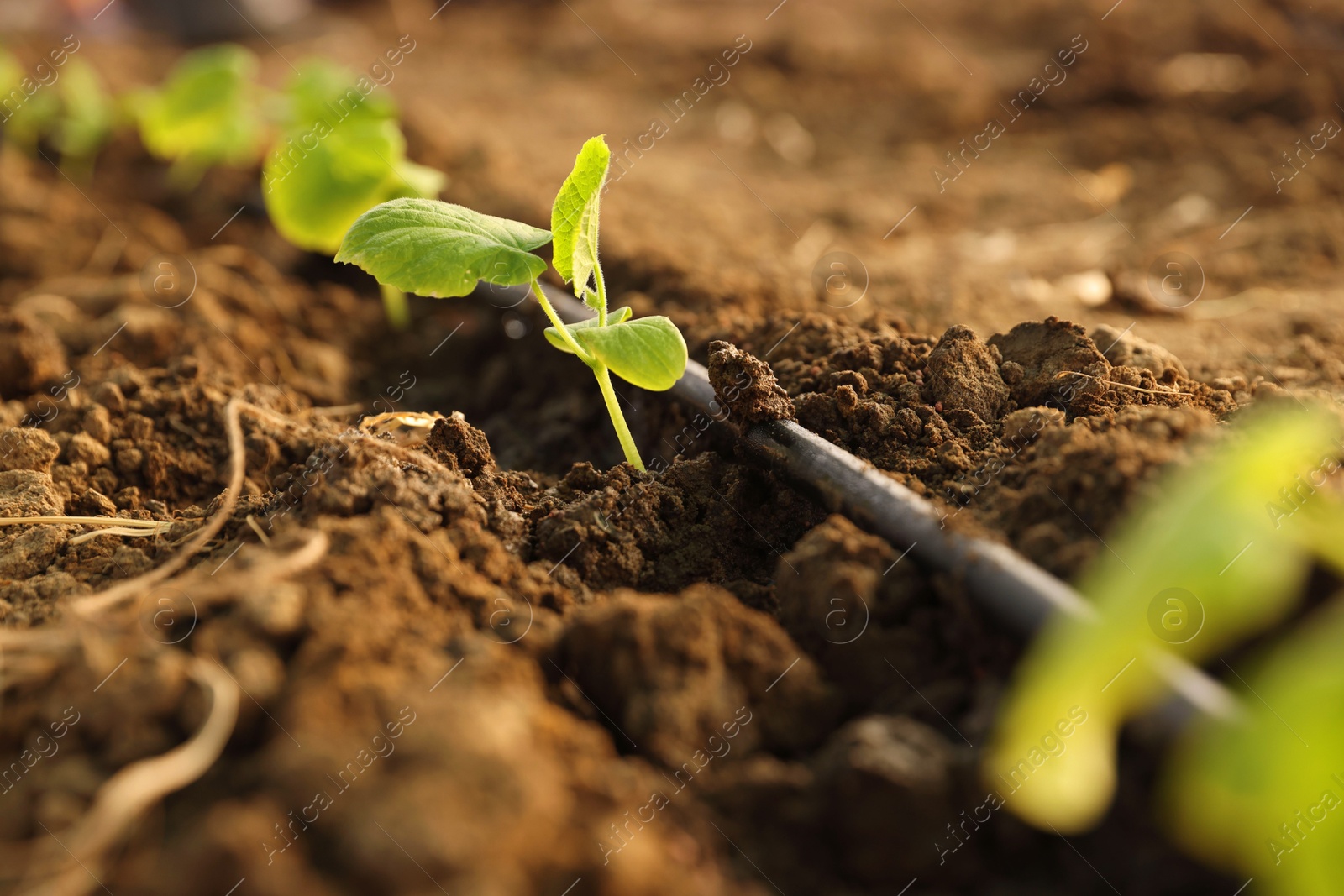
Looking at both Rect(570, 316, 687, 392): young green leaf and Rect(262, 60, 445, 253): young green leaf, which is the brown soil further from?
Rect(262, 60, 445, 253): young green leaf

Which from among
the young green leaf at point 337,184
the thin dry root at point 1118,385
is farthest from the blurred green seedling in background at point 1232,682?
the young green leaf at point 337,184

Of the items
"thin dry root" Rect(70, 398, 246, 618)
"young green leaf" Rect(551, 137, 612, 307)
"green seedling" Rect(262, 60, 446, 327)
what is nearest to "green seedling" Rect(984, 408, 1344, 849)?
"young green leaf" Rect(551, 137, 612, 307)

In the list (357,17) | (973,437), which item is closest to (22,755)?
(973,437)

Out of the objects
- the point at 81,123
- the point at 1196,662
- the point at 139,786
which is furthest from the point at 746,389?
the point at 81,123

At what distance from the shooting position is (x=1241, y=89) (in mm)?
5512

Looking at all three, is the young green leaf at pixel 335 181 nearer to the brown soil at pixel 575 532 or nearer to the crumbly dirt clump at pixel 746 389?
the brown soil at pixel 575 532

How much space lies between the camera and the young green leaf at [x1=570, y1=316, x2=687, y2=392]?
6.02ft

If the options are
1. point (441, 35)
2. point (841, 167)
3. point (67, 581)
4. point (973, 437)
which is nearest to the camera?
point (67, 581)

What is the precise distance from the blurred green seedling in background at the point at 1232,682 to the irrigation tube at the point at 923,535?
28 mm

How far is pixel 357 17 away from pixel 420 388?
7016mm

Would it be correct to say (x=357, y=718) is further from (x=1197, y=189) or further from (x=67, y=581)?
(x=1197, y=189)

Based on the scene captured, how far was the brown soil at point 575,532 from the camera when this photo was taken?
1.16 meters

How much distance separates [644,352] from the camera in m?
1.84

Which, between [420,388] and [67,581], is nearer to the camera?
[67,581]
